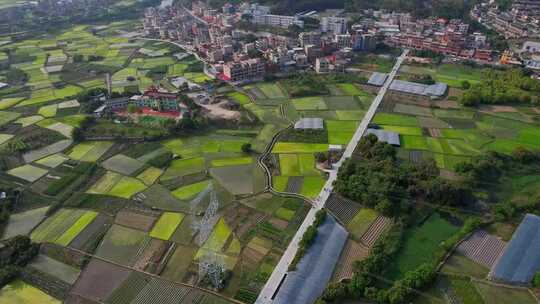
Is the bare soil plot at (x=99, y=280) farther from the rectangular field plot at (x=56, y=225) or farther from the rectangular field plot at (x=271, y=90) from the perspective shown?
the rectangular field plot at (x=271, y=90)

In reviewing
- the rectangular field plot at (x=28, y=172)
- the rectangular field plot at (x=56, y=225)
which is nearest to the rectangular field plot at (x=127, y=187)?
the rectangular field plot at (x=56, y=225)

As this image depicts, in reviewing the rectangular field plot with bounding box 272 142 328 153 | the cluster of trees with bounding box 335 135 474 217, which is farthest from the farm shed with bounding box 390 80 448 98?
the rectangular field plot with bounding box 272 142 328 153

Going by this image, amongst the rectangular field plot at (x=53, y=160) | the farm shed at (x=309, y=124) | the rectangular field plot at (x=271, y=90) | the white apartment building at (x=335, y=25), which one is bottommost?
the rectangular field plot at (x=53, y=160)

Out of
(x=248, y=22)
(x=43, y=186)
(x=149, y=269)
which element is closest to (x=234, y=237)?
(x=149, y=269)

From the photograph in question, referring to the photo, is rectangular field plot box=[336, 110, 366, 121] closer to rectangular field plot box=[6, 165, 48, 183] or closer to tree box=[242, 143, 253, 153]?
tree box=[242, 143, 253, 153]

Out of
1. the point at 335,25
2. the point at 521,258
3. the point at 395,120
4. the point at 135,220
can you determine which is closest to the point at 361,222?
the point at 521,258

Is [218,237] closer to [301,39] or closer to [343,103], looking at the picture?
[343,103]
